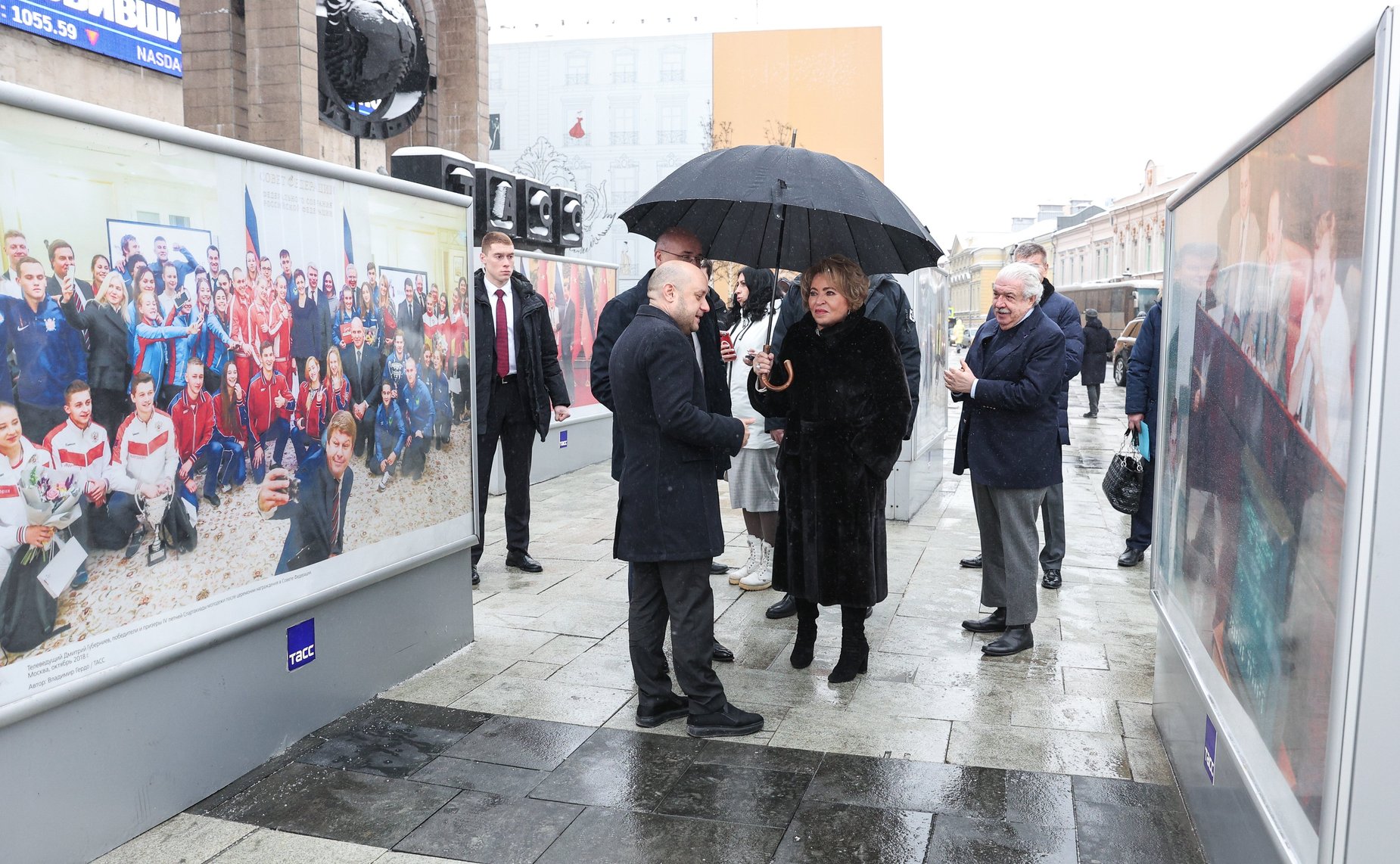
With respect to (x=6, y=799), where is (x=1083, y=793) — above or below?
below

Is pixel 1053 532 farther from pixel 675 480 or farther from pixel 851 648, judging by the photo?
pixel 675 480

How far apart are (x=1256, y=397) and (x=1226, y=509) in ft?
1.48

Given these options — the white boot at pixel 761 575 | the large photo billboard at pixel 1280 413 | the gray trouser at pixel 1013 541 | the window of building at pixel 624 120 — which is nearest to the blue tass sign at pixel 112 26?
the white boot at pixel 761 575

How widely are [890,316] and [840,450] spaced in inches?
69.3

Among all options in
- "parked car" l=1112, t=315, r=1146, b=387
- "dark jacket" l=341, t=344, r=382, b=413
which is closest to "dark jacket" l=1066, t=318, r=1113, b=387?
"parked car" l=1112, t=315, r=1146, b=387

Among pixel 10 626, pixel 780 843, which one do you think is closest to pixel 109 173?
pixel 10 626

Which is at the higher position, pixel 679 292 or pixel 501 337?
pixel 679 292

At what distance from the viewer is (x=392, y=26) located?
942 centimetres

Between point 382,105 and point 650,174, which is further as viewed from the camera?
point 650,174

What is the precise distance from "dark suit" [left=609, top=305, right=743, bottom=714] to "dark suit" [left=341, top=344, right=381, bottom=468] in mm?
996

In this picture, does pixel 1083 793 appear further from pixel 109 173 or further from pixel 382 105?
pixel 382 105

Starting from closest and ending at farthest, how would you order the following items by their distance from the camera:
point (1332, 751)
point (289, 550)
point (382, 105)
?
1. point (1332, 751)
2. point (289, 550)
3. point (382, 105)

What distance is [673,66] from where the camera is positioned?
149 ft

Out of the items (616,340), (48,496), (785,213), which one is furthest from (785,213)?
(48,496)
